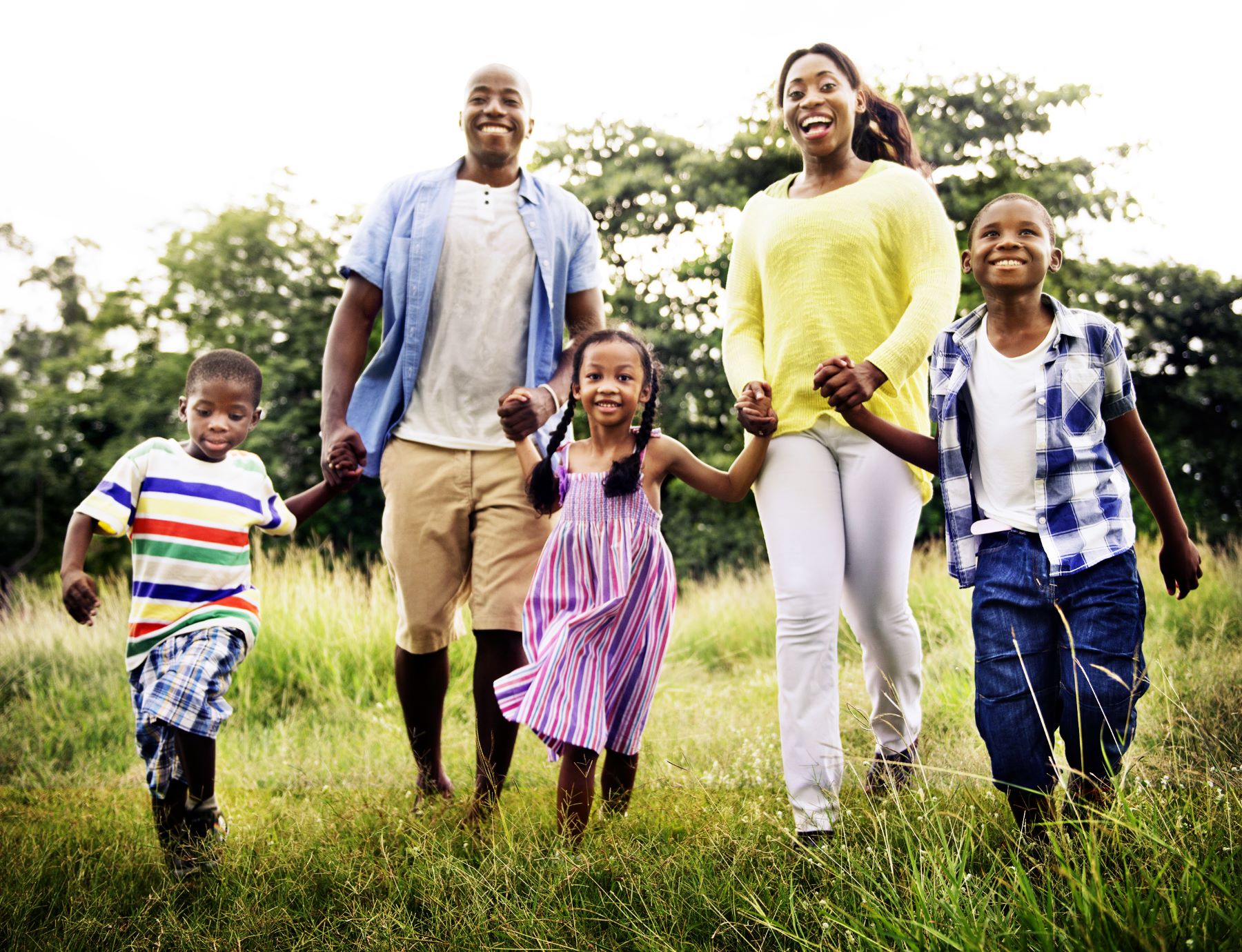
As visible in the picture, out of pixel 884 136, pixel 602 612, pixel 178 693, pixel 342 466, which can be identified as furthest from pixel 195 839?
pixel 884 136

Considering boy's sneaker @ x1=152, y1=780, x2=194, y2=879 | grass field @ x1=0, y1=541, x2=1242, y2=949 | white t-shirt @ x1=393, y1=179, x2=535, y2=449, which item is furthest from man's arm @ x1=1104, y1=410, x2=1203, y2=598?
boy's sneaker @ x1=152, y1=780, x2=194, y2=879

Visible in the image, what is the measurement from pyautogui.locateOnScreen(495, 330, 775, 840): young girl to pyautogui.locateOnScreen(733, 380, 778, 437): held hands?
0.03 metres

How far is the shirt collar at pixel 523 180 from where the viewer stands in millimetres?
3939

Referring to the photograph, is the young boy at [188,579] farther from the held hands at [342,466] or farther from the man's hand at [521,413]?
the man's hand at [521,413]

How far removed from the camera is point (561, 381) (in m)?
3.88

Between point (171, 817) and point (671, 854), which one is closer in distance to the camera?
point (671, 854)

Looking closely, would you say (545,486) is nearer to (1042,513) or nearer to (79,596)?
(79,596)

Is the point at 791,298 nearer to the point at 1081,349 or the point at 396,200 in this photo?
the point at 1081,349

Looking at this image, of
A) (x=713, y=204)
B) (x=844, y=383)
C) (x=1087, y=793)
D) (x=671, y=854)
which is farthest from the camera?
(x=713, y=204)

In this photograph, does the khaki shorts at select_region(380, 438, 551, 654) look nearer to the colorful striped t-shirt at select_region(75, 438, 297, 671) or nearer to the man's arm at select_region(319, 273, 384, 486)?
the man's arm at select_region(319, 273, 384, 486)

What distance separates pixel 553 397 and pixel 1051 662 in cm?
186

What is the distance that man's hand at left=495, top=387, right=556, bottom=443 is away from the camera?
11.6ft

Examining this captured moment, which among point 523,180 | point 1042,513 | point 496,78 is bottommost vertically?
point 1042,513

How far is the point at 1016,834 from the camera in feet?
9.16
